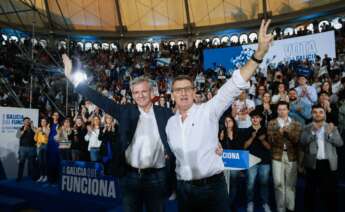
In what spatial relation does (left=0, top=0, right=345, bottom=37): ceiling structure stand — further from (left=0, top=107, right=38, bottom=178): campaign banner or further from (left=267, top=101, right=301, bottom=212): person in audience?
(left=267, top=101, right=301, bottom=212): person in audience

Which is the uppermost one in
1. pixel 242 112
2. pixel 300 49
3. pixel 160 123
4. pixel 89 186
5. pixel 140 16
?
pixel 140 16

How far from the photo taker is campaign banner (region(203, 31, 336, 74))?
36.2 feet

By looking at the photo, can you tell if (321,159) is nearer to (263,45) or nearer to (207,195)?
(207,195)

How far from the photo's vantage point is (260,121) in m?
4.82

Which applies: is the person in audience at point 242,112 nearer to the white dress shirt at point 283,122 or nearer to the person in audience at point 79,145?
the white dress shirt at point 283,122

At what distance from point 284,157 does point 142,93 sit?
8.56 feet

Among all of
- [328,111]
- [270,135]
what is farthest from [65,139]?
[328,111]

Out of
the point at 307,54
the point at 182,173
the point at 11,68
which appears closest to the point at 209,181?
the point at 182,173

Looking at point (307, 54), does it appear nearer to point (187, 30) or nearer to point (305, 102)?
point (305, 102)

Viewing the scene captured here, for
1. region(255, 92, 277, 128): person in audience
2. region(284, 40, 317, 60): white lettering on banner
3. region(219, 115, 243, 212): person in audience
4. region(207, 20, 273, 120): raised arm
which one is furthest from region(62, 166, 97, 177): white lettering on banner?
region(284, 40, 317, 60): white lettering on banner

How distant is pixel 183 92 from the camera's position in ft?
7.25

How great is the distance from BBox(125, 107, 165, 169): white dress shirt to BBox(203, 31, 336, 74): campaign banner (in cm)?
968

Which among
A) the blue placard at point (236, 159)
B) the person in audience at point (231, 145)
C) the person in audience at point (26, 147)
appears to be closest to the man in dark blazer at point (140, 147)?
the blue placard at point (236, 159)

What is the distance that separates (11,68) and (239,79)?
12258 mm
